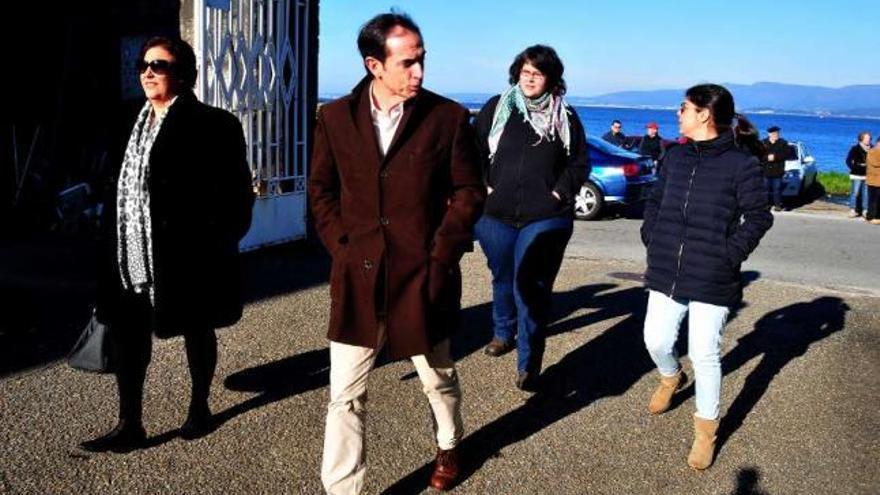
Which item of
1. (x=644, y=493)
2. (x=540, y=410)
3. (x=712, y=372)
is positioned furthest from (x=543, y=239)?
(x=644, y=493)

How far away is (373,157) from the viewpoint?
3.51 m

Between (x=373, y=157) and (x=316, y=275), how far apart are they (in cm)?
512

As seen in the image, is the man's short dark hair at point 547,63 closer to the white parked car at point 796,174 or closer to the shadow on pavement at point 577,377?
the shadow on pavement at point 577,377

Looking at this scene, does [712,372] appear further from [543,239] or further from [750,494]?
[543,239]

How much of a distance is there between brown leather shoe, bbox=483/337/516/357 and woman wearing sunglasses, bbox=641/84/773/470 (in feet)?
5.58

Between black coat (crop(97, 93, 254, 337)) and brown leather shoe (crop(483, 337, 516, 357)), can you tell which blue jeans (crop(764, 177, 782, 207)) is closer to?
brown leather shoe (crop(483, 337, 516, 357))

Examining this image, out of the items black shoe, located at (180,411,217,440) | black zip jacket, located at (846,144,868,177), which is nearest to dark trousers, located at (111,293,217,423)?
black shoe, located at (180,411,217,440)

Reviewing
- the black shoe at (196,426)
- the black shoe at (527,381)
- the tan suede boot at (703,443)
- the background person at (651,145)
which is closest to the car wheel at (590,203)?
the background person at (651,145)

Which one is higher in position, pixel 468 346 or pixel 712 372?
pixel 712 372

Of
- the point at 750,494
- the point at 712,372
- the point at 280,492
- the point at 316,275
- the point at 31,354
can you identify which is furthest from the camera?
the point at 316,275

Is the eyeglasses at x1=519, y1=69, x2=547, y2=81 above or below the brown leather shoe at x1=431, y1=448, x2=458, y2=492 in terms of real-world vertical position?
above

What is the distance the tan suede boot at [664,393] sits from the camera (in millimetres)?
5062

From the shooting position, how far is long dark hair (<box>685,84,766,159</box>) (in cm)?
441

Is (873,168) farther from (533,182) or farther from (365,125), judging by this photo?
(365,125)
